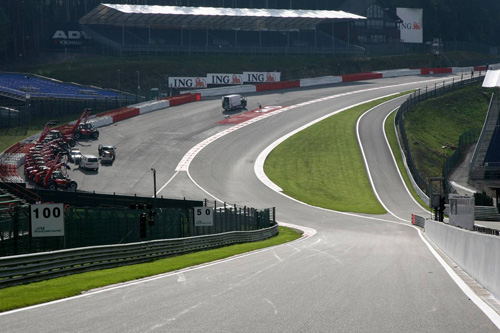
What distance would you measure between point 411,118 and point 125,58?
43376 millimetres

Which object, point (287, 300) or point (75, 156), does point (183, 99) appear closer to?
point (75, 156)

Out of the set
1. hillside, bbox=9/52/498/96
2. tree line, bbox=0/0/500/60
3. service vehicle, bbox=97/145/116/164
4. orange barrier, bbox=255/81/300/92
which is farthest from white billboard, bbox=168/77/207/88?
service vehicle, bbox=97/145/116/164

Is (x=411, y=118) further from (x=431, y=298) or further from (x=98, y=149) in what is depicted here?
(x=431, y=298)

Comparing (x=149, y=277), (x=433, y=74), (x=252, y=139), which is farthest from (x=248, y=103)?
(x=149, y=277)

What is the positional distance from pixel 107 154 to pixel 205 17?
173 ft

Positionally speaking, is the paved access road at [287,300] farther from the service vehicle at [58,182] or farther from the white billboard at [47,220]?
the service vehicle at [58,182]

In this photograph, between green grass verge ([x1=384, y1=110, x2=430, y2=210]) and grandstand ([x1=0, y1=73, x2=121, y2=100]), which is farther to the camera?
grandstand ([x1=0, y1=73, x2=121, y2=100])

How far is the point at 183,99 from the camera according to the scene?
325ft

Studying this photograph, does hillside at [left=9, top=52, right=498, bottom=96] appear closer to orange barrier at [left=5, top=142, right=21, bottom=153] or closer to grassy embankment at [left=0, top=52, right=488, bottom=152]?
grassy embankment at [left=0, top=52, right=488, bottom=152]

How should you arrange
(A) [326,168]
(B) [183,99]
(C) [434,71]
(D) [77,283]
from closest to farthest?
(D) [77,283] < (A) [326,168] < (B) [183,99] < (C) [434,71]

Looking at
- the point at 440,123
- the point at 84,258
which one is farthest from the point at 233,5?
the point at 84,258

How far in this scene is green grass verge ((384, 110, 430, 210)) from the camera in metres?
67.8

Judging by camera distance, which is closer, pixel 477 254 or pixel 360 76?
pixel 477 254

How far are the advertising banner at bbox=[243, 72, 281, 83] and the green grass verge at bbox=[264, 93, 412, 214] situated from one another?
21.1 metres
